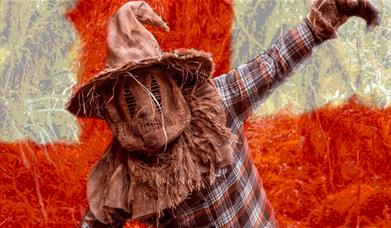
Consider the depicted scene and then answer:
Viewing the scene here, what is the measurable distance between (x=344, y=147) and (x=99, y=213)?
1630mm

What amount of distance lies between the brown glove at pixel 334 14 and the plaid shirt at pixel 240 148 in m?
0.02

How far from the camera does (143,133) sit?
1255mm

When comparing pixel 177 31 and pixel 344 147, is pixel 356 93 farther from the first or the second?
pixel 177 31

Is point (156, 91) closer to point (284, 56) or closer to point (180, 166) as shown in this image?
point (180, 166)

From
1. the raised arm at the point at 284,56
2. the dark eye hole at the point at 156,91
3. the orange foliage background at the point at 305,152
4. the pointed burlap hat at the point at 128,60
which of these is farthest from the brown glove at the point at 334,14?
the orange foliage background at the point at 305,152

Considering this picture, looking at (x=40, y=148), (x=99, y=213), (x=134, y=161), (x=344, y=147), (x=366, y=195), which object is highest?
(x=134, y=161)

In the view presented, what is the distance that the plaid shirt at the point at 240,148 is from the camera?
4.38 ft

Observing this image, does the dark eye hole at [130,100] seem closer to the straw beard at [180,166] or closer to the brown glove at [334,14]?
the straw beard at [180,166]

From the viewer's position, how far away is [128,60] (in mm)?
1245

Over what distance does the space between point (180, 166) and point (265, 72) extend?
10.5 inches

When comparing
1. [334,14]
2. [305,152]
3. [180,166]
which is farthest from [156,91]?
[305,152]

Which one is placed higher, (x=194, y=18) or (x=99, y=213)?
(x=194, y=18)

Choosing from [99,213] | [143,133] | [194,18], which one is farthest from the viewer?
[194,18]

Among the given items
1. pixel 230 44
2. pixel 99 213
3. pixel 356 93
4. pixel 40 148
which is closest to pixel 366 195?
pixel 356 93
